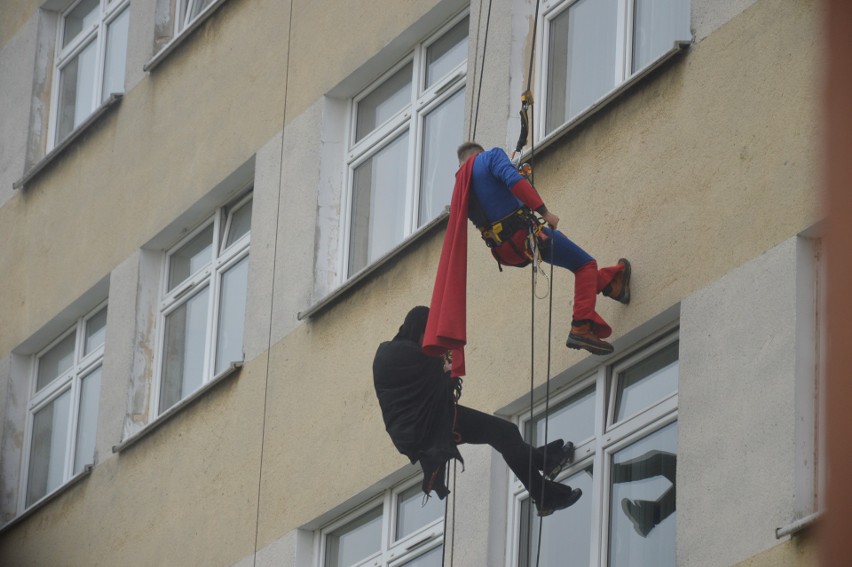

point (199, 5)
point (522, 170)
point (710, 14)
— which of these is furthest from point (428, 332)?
point (199, 5)

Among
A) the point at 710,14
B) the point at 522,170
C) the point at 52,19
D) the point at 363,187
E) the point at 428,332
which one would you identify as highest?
the point at 52,19

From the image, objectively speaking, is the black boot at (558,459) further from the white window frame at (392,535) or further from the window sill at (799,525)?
the window sill at (799,525)

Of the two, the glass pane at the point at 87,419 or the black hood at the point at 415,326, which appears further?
the glass pane at the point at 87,419

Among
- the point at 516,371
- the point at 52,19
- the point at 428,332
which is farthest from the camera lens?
the point at 52,19

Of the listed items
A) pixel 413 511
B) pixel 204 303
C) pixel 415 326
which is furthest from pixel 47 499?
pixel 415 326

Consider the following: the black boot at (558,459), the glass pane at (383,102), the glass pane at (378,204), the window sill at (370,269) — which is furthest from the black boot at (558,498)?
the glass pane at (383,102)

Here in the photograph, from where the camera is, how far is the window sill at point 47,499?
15.1m

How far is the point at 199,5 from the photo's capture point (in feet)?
52.2

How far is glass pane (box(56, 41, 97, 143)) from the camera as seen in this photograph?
1750cm

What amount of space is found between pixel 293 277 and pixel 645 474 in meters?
4.40

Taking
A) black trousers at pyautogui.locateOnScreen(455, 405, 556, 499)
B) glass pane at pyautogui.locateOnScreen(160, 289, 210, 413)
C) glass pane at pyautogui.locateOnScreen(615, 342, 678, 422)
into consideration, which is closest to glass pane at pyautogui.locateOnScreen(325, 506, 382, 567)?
black trousers at pyautogui.locateOnScreen(455, 405, 556, 499)

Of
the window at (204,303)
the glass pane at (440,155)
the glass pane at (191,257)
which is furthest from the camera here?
the glass pane at (191,257)

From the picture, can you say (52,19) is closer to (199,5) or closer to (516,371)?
(199,5)

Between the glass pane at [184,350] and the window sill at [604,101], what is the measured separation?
185 inches
